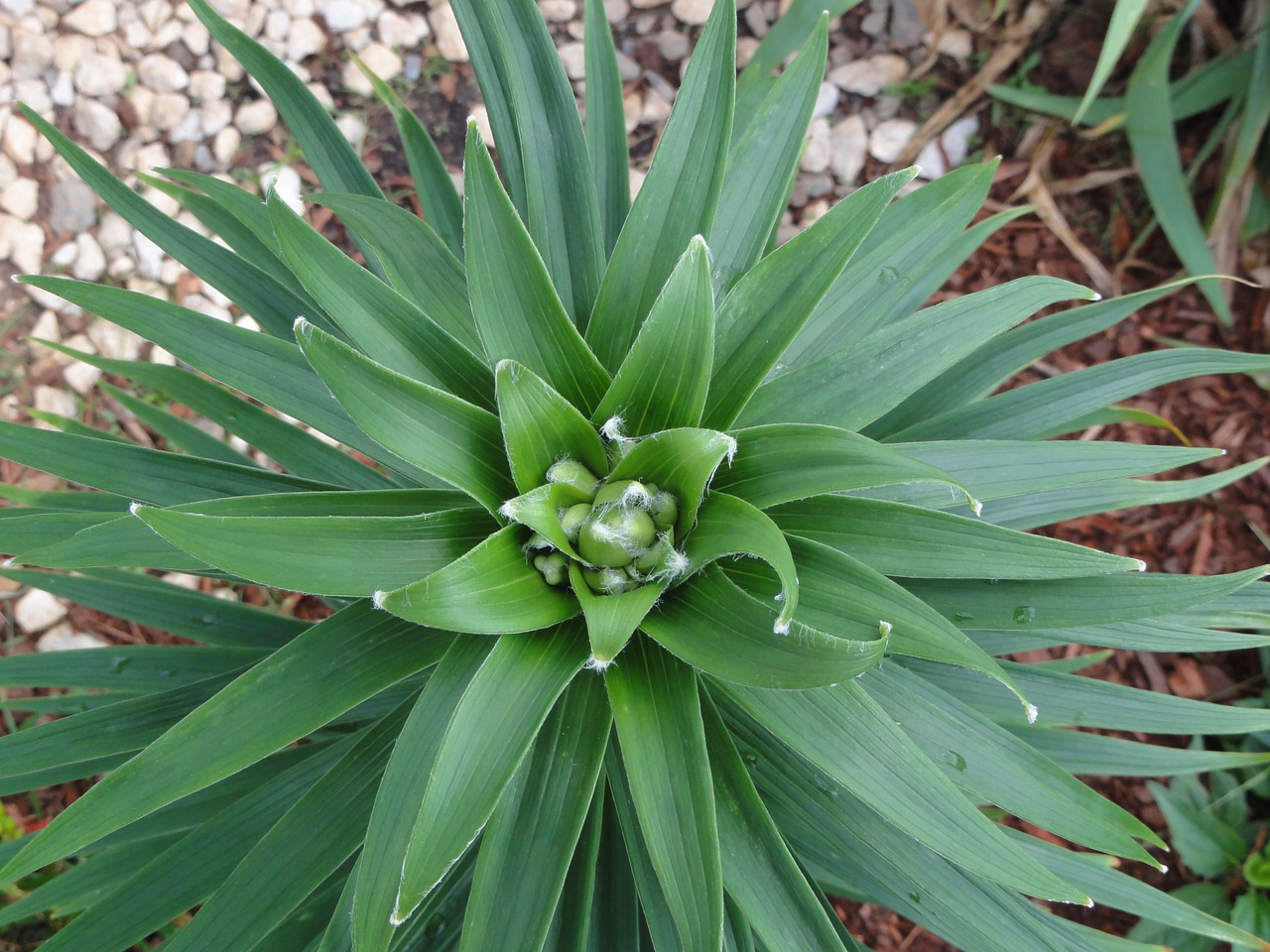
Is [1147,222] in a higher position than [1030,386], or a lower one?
higher

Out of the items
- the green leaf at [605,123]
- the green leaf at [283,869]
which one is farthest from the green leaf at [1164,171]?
the green leaf at [283,869]

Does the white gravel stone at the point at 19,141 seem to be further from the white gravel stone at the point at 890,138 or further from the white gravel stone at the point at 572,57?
the white gravel stone at the point at 890,138

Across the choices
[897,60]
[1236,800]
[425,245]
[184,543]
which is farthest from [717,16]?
[1236,800]

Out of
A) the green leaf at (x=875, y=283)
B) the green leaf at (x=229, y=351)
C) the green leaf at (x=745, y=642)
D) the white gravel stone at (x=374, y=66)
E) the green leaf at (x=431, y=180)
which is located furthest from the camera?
the white gravel stone at (x=374, y=66)

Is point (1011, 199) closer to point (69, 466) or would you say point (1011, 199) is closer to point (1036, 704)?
point (1036, 704)

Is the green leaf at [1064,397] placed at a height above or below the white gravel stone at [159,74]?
below

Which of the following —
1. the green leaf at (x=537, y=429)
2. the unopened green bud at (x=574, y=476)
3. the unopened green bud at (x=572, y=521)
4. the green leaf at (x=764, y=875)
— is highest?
the green leaf at (x=537, y=429)

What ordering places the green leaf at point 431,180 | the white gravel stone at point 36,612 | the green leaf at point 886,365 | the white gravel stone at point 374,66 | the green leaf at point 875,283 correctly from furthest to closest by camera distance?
1. the white gravel stone at point 374,66
2. the white gravel stone at point 36,612
3. the green leaf at point 431,180
4. the green leaf at point 875,283
5. the green leaf at point 886,365
